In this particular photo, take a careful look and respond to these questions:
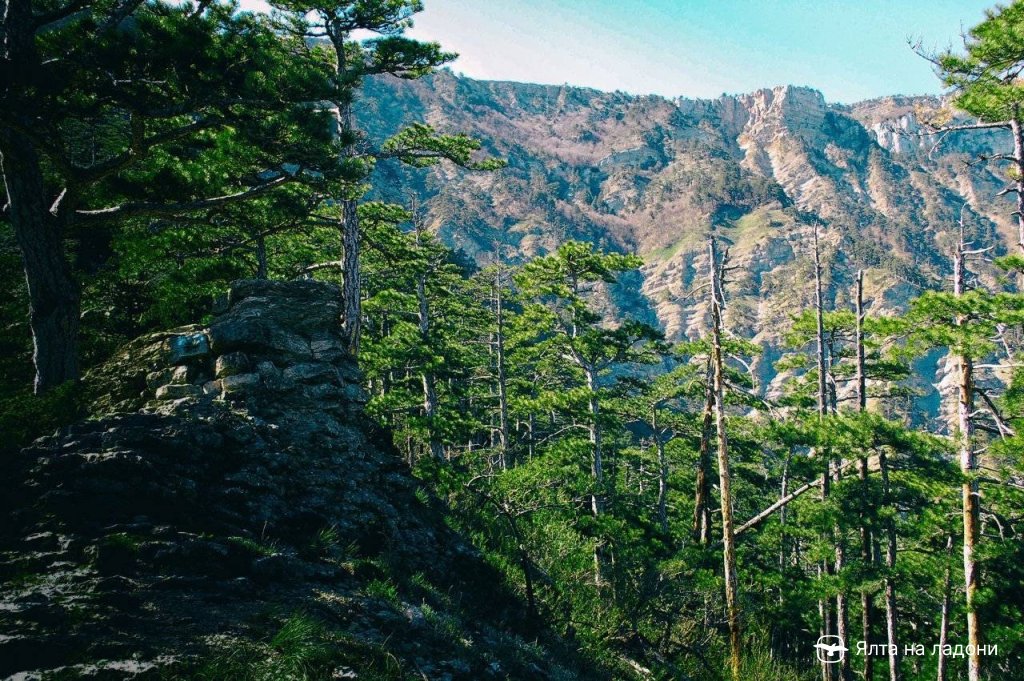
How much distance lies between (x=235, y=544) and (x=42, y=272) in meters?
5.11

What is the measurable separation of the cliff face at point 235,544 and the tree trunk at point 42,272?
0.97 m

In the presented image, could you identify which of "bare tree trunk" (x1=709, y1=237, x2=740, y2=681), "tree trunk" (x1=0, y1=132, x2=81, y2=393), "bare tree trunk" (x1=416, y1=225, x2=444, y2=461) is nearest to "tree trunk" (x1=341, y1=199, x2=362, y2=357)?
"bare tree trunk" (x1=416, y1=225, x2=444, y2=461)

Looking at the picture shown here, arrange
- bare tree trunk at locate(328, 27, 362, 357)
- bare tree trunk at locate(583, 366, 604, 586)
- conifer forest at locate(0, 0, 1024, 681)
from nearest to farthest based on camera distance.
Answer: conifer forest at locate(0, 0, 1024, 681), bare tree trunk at locate(328, 27, 362, 357), bare tree trunk at locate(583, 366, 604, 586)

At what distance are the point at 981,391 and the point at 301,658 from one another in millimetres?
12483

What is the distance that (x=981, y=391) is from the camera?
1028cm

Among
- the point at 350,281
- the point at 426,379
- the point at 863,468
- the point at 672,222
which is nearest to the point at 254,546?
the point at 350,281

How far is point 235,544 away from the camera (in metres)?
5.02

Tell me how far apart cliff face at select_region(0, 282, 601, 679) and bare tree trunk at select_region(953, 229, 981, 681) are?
27.8 ft

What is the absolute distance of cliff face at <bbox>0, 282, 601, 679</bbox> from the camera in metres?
3.61

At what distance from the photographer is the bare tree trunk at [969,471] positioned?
1076cm

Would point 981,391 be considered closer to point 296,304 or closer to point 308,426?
point 308,426

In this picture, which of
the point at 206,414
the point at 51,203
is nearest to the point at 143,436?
the point at 206,414

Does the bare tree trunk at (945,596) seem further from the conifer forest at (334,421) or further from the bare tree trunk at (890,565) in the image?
the bare tree trunk at (890,565)

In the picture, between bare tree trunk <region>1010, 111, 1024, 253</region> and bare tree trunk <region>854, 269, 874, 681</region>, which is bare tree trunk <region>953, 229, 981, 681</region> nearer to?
bare tree trunk <region>1010, 111, 1024, 253</region>
